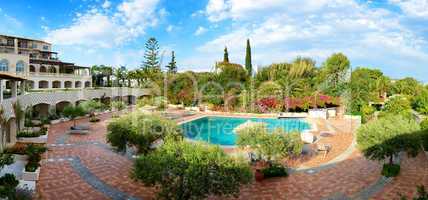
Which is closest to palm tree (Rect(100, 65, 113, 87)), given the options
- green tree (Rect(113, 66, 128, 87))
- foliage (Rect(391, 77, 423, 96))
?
green tree (Rect(113, 66, 128, 87))

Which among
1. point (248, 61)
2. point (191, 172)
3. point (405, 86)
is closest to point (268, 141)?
point (191, 172)

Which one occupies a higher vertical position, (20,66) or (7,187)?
(20,66)

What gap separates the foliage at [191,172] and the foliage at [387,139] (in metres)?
6.64

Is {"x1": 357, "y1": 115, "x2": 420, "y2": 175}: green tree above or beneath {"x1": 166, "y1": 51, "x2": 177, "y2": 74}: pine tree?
beneath

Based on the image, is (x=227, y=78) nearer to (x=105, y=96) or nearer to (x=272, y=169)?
(x=105, y=96)

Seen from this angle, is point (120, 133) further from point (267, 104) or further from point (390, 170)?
point (267, 104)

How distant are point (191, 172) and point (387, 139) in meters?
8.42

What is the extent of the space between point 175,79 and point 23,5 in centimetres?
2322

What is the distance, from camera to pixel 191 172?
7.70 metres

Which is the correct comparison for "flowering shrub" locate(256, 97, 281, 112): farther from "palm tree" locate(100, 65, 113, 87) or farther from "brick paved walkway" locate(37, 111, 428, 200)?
"palm tree" locate(100, 65, 113, 87)

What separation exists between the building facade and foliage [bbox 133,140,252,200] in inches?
966

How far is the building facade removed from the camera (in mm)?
33156

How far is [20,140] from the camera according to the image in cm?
1739

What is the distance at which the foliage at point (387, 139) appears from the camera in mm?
12062
